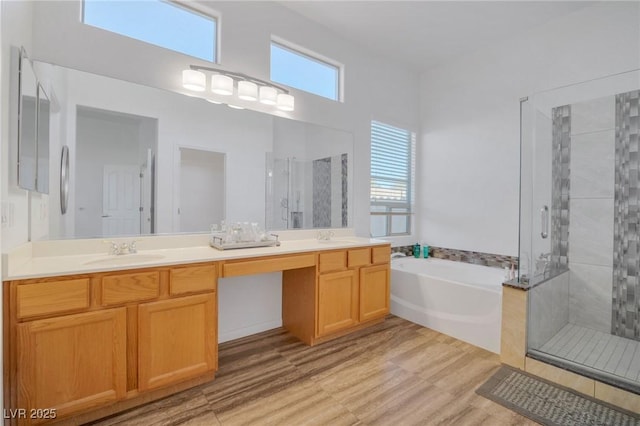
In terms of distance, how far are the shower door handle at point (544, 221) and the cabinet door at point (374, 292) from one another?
139 cm

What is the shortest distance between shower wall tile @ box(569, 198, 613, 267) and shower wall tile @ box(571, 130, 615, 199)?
0.08 metres

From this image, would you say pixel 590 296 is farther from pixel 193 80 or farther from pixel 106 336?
pixel 193 80

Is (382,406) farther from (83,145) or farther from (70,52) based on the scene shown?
(70,52)

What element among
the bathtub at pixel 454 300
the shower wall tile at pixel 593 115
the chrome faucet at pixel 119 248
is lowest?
the bathtub at pixel 454 300

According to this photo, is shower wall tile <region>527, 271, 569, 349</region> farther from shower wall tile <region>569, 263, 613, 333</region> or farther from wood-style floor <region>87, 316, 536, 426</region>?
wood-style floor <region>87, 316, 536, 426</region>

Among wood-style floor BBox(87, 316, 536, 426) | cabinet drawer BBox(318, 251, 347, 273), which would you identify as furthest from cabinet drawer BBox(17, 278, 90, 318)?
cabinet drawer BBox(318, 251, 347, 273)

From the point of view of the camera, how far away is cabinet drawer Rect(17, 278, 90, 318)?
1.34 metres

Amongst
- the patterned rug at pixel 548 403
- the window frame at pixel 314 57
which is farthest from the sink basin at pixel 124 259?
the patterned rug at pixel 548 403

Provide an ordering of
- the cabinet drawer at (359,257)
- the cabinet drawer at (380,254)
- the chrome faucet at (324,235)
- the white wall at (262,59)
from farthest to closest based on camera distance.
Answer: the chrome faucet at (324,235)
the cabinet drawer at (380,254)
the cabinet drawer at (359,257)
the white wall at (262,59)

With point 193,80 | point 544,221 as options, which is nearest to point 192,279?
point 193,80

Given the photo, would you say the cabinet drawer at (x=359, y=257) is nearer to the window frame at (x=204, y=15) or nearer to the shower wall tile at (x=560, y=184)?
the shower wall tile at (x=560, y=184)

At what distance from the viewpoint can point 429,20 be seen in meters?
2.91

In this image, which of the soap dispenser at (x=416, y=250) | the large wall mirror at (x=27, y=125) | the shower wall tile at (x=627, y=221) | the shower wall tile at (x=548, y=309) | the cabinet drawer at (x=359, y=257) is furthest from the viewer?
the soap dispenser at (x=416, y=250)

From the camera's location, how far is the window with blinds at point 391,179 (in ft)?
11.9
